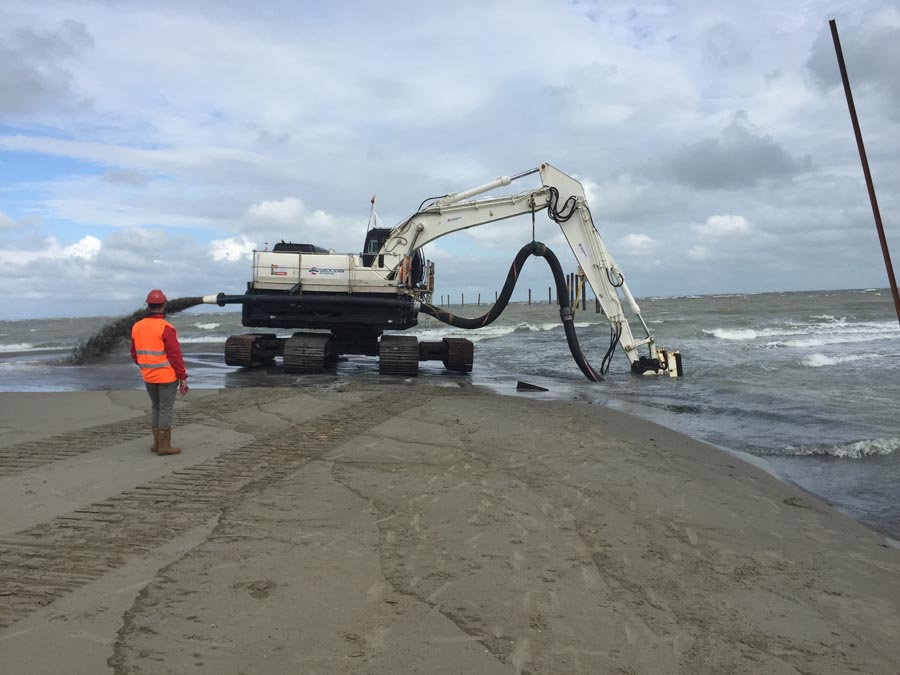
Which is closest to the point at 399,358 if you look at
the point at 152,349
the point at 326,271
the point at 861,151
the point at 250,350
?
the point at 326,271

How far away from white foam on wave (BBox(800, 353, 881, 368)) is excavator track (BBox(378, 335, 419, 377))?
10.3 meters

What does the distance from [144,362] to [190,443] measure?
109 centimetres

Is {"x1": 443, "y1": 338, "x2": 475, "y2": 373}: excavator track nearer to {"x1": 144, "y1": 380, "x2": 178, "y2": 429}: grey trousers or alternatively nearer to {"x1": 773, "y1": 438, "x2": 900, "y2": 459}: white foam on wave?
{"x1": 773, "y1": 438, "x2": 900, "y2": 459}: white foam on wave

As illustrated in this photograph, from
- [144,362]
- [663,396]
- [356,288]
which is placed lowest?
[663,396]

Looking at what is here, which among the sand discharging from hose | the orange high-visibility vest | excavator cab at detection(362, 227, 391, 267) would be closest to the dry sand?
the orange high-visibility vest

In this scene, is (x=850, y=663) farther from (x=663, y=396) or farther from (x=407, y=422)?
(x=663, y=396)

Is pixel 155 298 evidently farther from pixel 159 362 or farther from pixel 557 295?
pixel 557 295

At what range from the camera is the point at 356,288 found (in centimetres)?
1530

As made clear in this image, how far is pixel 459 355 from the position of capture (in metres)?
16.3

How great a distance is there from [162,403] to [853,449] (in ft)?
26.0

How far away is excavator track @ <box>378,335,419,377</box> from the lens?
49.7 ft

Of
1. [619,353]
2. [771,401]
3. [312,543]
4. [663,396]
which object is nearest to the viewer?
[312,543]

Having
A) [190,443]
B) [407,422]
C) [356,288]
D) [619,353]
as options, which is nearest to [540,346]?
[619,353]

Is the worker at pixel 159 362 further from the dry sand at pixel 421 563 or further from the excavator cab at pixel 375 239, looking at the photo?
the excavator cab at pixel 375 239
